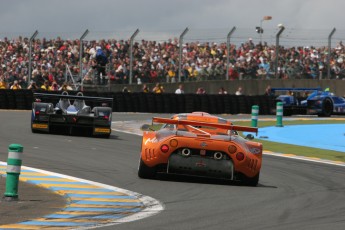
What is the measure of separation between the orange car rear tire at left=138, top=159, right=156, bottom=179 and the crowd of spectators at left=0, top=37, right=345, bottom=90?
71.6 feet

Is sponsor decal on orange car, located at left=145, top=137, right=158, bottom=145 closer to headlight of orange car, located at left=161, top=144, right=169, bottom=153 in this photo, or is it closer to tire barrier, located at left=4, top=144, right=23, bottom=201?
headlight of orange car, located at left=161, top=144, right=169, bottom=153

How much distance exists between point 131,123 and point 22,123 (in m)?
5.26

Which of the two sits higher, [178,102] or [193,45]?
[193,45]

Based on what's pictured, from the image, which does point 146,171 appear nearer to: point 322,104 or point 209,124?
point 209,124

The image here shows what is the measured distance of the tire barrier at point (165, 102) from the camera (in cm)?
3425

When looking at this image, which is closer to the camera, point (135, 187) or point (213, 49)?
point (135, 187)

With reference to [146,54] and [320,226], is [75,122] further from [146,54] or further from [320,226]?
[146,54]

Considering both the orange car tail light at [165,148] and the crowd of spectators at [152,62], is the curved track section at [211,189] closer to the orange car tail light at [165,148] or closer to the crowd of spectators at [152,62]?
the orange car tail light at [165,148]

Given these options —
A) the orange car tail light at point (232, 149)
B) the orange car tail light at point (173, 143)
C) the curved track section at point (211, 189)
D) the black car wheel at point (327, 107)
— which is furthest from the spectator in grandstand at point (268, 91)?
the orange car tail light at point (173, 143)

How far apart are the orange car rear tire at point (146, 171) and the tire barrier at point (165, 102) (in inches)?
811

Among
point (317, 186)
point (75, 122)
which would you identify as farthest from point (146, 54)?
point (317, 186)

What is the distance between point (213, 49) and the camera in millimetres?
42031

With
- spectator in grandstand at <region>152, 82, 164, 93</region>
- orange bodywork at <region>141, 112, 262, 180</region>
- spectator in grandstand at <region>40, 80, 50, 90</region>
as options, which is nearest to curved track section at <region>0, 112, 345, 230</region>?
orange bodywork at <region>141, 112, 262, 180</region>

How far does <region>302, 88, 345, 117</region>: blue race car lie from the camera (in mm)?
42031
